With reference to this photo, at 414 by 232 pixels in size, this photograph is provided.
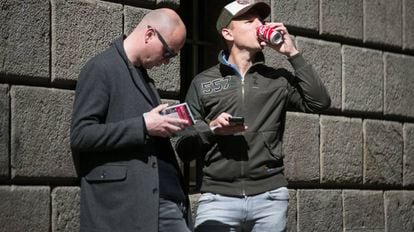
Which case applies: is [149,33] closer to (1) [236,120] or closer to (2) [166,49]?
(2) [166,49]

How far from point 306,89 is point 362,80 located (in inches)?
108

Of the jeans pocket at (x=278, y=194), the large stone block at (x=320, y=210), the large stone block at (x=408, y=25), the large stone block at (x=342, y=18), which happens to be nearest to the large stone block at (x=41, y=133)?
the jeans pocket at (x=278, y=194)

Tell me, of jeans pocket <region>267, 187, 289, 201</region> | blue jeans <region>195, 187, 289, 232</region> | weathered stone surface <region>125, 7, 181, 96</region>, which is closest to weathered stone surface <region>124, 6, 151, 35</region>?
weathered stone surface <region>125, 7, 181, 96</region>

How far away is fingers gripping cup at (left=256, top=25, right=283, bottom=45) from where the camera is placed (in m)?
4.97

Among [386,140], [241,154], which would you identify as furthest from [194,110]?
[386,140]

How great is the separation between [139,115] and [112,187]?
387mm

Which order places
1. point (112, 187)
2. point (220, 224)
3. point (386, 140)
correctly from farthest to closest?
point (386, 140), point (220, 224), point (112, 187)

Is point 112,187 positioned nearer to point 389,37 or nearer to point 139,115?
point 139,115

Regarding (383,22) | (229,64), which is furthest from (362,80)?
(229,64)

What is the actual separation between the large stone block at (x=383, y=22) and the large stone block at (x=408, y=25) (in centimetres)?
7

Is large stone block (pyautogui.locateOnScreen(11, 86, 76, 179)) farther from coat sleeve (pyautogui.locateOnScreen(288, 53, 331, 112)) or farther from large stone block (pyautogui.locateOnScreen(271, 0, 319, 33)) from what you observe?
large stone block (pyautogui.locateOnScreen(271, 0, 319, 33))

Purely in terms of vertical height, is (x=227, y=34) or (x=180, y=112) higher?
(x=227, y=34)

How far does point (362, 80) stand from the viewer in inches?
303

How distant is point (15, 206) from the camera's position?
4.97 metres
